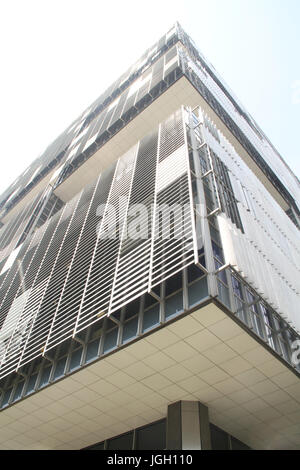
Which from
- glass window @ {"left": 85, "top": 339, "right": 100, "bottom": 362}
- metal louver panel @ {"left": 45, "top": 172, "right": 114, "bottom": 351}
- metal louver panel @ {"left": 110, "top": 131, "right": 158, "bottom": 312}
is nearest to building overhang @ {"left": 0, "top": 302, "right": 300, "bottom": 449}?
glass window @ {"left": 85, "top": 339, "right": 100, "bottom": 362}

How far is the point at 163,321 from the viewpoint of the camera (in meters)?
8.60

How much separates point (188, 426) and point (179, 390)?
0.88 metres

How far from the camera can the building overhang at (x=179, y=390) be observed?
8664 mm

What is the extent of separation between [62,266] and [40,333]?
9.88 feet

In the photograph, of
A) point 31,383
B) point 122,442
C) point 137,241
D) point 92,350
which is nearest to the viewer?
point 92,350

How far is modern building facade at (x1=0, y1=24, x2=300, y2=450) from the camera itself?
8844 mm

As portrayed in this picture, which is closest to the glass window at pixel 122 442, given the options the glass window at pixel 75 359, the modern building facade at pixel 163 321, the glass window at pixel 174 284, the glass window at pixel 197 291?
the modern building facade at pixel 163 321

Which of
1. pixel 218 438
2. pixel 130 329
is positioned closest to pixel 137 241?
pixel 130 329

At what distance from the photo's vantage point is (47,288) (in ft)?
44.9

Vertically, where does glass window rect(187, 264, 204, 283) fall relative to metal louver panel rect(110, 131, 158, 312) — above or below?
below

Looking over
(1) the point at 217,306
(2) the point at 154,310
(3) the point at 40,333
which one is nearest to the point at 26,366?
(3) the point at 40,333

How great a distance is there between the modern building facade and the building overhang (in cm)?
4

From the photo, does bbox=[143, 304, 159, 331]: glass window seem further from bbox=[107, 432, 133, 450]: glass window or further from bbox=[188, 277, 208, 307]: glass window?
bbox=[107, 432, 133, 450]: glass window

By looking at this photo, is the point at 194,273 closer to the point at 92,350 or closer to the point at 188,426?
the point at 92,350
